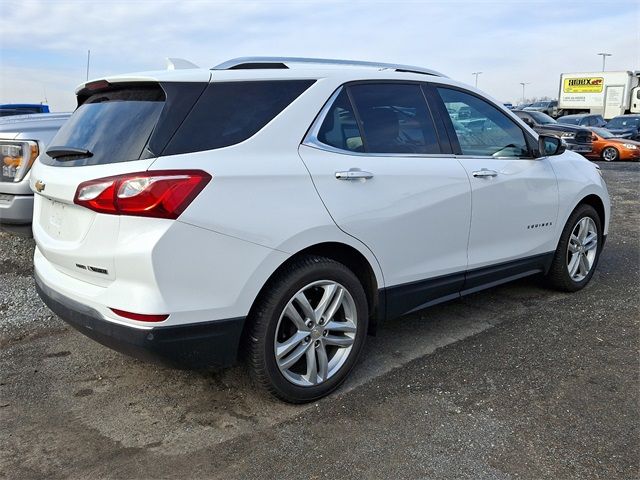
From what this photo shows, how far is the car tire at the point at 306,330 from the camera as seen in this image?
2789mm

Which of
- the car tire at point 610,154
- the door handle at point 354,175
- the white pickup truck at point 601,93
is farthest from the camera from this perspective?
the white pickup truck at point 601,93

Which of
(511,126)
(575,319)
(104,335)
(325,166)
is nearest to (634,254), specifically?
(575,319)

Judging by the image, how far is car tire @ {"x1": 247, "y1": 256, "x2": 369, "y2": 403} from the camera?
2.79m

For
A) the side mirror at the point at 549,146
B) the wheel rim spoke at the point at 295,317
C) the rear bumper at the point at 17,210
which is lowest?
the wheel rim spoke at the point at 295,317

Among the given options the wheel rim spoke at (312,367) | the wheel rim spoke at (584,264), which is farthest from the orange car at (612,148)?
the wheel rim spoke at (312,367)

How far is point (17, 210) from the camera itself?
4.55 meters

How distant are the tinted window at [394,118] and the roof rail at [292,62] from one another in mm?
240

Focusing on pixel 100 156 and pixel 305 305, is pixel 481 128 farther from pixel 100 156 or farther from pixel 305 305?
pixel 100 156

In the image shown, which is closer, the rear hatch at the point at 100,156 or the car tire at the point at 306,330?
the rear hatch at the point at 100,156

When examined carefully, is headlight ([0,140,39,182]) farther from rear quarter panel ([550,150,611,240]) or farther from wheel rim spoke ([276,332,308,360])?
rear quarter panel ([550,150,611,240])

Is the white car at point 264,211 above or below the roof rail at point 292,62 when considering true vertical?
below

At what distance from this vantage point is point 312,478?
8.04 ft

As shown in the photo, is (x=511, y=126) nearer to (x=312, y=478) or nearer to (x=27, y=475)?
(x=312, y=478)

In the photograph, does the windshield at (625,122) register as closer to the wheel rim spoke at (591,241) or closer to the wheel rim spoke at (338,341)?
the wheel rim spoke at (591,241)
